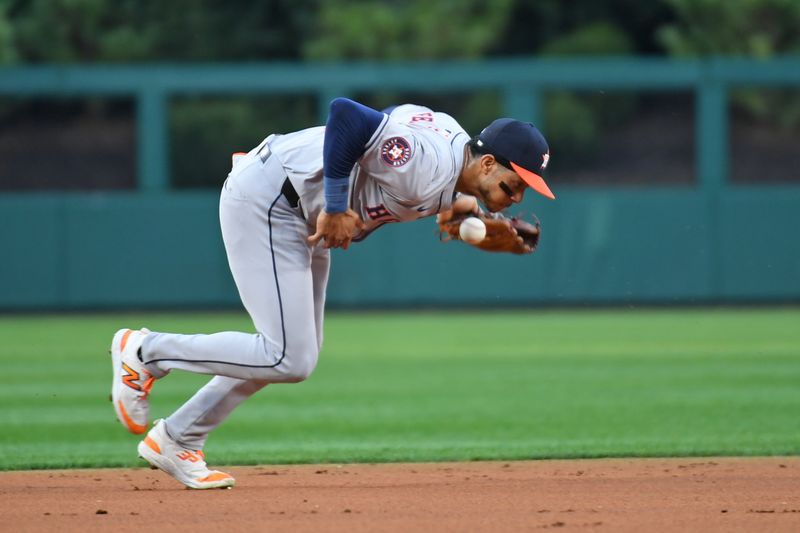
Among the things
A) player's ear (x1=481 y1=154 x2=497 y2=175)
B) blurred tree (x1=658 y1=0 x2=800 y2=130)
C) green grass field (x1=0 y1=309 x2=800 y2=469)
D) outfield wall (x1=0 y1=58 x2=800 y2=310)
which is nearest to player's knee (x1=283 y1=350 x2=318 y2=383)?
player's ear (x1=481 y1=154 x2=497 y2=175)

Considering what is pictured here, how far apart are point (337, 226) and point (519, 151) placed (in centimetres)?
75

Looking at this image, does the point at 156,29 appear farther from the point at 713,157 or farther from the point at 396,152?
the point at 396,152

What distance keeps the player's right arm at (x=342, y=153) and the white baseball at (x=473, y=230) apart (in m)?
0.41

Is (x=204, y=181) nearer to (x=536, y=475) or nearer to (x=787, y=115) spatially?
(x=787, y=115)

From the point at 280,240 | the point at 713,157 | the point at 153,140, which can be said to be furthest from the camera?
the point at 153,140

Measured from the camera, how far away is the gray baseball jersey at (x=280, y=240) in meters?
5.32

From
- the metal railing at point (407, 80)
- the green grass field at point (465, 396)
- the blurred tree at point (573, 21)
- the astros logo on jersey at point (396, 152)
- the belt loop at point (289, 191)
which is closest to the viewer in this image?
the astros logo on jersey at point (396, 152)

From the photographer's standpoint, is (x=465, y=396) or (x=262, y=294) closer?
(x=262, y=294)

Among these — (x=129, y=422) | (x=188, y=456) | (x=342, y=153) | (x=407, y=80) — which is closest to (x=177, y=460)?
(x=188, y=456)

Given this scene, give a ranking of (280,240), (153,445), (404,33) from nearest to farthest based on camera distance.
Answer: (280,240)
(153,445)
(404,33)

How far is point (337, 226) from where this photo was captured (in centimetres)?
517

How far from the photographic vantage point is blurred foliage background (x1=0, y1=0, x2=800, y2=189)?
20.1 meters

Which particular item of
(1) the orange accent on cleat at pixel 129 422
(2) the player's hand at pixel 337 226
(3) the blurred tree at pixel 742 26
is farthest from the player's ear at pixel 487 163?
(3) the blurred tree at pixel 742 26

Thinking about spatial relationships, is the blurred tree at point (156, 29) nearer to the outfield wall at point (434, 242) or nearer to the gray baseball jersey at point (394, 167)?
the outfield wall at point (434, 242)
